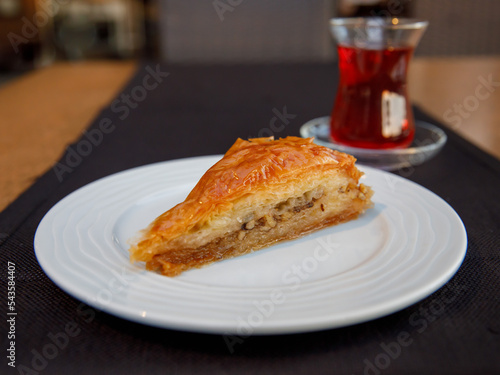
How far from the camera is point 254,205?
91 cm

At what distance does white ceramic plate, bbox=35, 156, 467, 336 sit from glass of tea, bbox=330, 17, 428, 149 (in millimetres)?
257

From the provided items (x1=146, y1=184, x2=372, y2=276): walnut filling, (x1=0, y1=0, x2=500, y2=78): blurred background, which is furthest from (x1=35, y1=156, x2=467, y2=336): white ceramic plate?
(x1=0, y1=0, x2=500, y2=78): blurred background

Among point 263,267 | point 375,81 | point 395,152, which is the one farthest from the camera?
point 375,81

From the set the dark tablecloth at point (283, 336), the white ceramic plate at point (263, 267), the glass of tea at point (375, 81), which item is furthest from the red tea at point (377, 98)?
the white ceramic plate at point (263, 267)

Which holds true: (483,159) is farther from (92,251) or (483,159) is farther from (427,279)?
(92,251)

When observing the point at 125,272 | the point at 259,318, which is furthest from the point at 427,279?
the point at 125,272

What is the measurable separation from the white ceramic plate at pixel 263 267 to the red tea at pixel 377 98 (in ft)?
0.82

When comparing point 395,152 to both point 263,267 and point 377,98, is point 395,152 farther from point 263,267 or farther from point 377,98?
point 263,267

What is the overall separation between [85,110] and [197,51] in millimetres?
1493

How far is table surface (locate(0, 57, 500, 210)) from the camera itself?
1.39 metres

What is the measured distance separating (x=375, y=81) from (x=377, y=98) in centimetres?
5

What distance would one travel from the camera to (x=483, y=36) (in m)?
3.32

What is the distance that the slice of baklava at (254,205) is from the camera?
32.1 inches

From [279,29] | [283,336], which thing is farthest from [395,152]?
[279,29]
